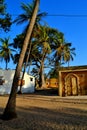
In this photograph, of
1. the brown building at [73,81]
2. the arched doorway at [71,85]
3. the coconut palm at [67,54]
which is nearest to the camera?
the brown building at [73,81]

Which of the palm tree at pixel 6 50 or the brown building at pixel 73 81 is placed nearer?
the brown building at pixel 73 81

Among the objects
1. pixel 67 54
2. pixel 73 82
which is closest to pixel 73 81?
pixel 73 82

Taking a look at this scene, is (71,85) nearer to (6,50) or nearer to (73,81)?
(73,81)

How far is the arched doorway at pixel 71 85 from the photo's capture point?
35.3 m

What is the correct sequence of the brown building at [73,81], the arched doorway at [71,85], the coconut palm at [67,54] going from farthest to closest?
the coconut palm at [67,54] < the arched doorway at [71,85] < the brown building at [73,81]

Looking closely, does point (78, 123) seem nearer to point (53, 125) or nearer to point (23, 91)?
point (53, 125)

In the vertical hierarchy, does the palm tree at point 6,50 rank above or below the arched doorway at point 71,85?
above

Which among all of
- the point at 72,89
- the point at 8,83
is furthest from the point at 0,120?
the point at 8,83

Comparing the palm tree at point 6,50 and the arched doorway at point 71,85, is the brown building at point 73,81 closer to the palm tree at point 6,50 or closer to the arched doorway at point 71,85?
the arched doorway at point 71,85

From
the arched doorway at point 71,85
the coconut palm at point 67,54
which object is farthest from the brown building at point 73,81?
the coconut palm at point 67,54

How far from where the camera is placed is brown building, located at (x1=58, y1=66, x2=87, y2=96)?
114 ft

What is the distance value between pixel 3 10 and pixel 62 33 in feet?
117

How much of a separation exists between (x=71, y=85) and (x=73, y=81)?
55 centimetres

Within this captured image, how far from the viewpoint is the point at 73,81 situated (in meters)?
35.5
